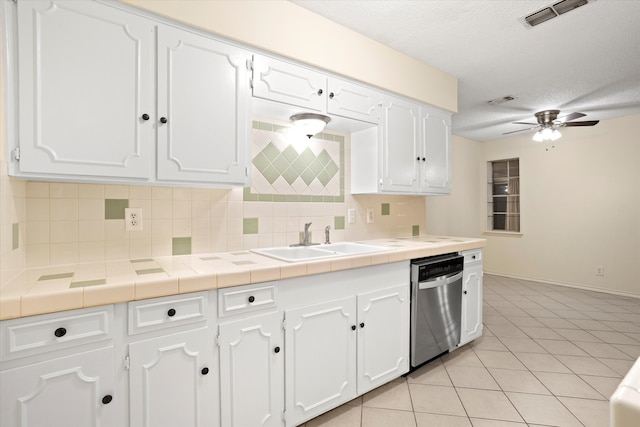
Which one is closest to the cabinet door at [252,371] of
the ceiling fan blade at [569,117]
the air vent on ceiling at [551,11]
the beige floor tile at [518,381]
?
the beige floor tile at [518,381]

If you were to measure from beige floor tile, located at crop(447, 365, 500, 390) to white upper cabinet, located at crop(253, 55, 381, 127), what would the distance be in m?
2.01

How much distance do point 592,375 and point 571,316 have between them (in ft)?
5.12

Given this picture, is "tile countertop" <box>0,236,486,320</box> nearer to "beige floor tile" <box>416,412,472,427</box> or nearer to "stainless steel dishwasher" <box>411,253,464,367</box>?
"stainless steel dishwasher" <box>411,253,464,367</box>

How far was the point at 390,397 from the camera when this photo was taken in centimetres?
212

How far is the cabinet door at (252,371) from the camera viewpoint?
1.47 m

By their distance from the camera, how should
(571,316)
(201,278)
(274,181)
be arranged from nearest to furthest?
(201,278), (274,181), (571,316)

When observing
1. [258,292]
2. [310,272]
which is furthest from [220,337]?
[310,272]

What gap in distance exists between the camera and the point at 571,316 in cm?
371

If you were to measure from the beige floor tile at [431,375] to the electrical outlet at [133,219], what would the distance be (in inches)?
81.5

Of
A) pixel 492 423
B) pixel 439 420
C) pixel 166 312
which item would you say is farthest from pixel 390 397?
pixel 166 312

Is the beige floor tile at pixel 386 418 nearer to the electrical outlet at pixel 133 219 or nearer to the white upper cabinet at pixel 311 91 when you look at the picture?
the electrical outlet at pixel 133 219

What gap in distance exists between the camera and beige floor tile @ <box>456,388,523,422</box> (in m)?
1.93

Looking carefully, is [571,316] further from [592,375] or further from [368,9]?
[368,9]

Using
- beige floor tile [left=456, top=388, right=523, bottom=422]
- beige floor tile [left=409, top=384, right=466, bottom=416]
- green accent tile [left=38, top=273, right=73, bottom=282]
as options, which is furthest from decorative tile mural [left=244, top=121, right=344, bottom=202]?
beige floor tile [left=456, top=388, right=523, bottom=422]
